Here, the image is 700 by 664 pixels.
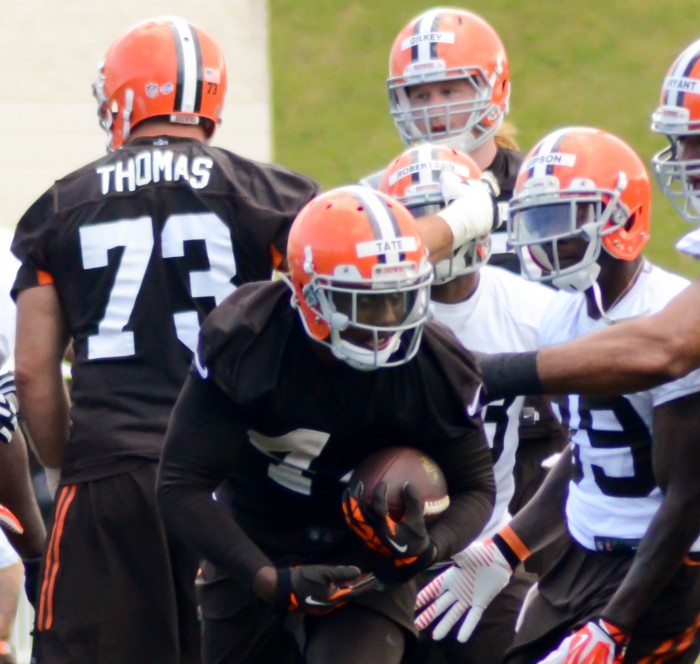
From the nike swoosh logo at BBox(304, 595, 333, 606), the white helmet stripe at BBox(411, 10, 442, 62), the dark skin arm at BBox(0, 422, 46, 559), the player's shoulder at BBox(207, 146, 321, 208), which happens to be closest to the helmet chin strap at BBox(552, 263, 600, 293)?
the player's shoulder at BBox(207, 146, 321, 208)

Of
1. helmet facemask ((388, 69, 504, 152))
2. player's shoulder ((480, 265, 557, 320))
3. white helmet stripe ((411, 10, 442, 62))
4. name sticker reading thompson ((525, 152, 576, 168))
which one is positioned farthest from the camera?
white helmet stripe ((411, 10, 442, 62))

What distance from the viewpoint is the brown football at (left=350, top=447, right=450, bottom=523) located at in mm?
3723

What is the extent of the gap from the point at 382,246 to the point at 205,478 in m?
0.66

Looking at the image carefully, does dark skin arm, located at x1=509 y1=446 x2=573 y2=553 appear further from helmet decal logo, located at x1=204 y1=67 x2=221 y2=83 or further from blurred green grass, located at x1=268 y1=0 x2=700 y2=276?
blurred green grass, located at x1=268 y1=0 x2=700 y2=276

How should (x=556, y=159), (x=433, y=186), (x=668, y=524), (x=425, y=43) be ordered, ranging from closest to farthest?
(x=668, y=524) < (x=556, y=159) < (x=433, y=186) < (x=425, y=43)

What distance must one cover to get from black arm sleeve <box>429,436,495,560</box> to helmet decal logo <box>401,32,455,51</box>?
2.15 metres

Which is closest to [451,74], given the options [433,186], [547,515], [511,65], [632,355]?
[433,186]

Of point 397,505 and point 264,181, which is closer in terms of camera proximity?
point 397,505

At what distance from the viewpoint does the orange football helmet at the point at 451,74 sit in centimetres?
560

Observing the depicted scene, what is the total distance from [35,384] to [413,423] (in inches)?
46.8

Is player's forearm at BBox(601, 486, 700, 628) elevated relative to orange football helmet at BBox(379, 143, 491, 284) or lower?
lower

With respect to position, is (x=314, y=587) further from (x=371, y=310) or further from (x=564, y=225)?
(x=564, y=225)

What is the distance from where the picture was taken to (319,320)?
3754mm

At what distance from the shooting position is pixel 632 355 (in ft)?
12.8
